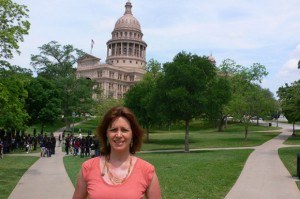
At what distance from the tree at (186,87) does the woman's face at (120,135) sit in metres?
28.8

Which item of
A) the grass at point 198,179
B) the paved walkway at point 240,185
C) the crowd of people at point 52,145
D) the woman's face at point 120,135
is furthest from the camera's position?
the crowd of people at point 52,145

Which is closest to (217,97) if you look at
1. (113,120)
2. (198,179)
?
(198,179)

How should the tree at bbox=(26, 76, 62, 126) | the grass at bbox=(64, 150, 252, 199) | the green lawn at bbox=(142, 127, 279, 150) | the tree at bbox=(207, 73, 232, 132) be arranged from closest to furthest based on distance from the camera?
the grass at bbox=(64, 150, 252, 199), the tree at bbox=(207, 73, 232, 132), the green lawn at bbox=(142, 127, 279, 150), the tree at bbox=(26, 76, 62, 126)

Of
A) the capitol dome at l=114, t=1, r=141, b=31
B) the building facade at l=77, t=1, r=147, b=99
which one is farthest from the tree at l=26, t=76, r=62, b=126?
the capitol dome at l=114, t=1, r=141, b=31

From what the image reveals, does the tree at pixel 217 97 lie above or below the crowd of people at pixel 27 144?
above

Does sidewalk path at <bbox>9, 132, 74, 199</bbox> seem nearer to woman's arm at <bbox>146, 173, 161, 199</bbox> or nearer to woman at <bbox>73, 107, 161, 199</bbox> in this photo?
woman at <bbox>73, 107, 161, 199</bbox>

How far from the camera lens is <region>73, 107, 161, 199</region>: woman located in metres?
3.07

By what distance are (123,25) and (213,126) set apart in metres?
75.4

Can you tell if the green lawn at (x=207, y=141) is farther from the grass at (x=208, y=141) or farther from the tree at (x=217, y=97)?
the tree at (x=217, y=97)

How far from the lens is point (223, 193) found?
39.6ft

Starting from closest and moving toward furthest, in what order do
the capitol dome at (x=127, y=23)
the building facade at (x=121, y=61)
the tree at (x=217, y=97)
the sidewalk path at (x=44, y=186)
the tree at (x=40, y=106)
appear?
the sidewalk path at (x=44, y=186), the tree at (x=217, y=97), the tree at (x=40, y=106), the building facade at (x=121, y=61), the capitol dome at (x=127, y=23)

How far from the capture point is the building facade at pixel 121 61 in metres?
118

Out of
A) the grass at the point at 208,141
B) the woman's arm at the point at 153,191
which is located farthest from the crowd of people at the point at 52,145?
the woman's arm at the point at 153,191

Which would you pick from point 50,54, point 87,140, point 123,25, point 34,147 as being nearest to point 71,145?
point 34,147
